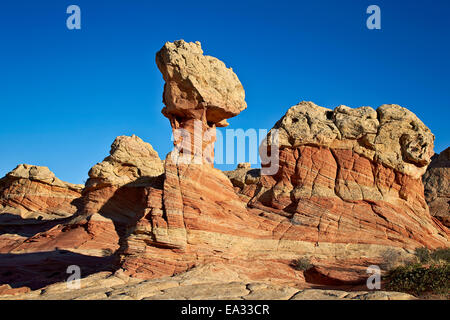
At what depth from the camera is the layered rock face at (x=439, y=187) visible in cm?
3300

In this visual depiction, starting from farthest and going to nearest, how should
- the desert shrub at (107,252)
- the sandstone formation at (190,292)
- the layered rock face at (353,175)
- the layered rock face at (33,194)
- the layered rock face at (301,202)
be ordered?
the layered rock face at (33,194) < the desert shrub at (107,252) < the layered rock face at (353,175) < the layered rock face at (301,202) < the sandstone formation at (190,292)

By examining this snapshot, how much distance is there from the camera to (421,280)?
1697cm

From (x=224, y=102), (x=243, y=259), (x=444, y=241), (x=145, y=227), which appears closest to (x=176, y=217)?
(x=145, y=227)

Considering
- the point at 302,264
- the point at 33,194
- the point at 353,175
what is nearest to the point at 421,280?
the point at 302,264

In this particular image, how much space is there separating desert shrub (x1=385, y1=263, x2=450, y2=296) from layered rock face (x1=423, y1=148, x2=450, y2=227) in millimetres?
16661

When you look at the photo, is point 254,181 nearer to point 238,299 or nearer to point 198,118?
point 198,118

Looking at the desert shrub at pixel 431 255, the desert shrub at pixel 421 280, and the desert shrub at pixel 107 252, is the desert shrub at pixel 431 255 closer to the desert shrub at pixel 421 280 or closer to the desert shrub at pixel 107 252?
the desert shrub at pixel 421 280

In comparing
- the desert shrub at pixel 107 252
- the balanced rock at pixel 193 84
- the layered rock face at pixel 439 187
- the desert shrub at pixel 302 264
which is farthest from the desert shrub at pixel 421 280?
the desert shrub at pixel 107 252

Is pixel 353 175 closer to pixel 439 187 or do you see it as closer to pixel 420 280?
pixel 420 280

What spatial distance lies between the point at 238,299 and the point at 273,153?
16239 millimetres

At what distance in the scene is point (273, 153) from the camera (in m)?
28.7

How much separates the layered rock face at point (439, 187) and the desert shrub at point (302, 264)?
15.8 m

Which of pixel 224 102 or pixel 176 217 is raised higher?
pixel 224 102

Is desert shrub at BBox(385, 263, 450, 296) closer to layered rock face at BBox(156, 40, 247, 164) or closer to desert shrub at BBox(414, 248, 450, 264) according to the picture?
desert shrub at BBox(414, 248, 450, 264)
